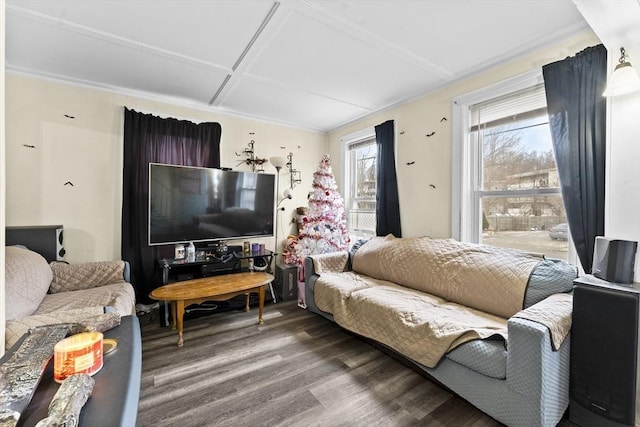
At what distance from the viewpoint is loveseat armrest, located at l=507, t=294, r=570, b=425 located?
4.43 feet

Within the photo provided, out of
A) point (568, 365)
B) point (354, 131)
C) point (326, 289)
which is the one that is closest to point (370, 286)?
point (326, 289)

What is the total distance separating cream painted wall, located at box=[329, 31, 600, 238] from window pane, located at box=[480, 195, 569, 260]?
37cm

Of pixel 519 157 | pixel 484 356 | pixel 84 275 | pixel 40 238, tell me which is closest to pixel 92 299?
pixel 84 275

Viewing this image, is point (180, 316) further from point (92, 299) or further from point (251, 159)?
point (251, 159)

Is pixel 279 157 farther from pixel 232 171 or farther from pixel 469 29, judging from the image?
pixel 469 29

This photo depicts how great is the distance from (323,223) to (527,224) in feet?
7.14

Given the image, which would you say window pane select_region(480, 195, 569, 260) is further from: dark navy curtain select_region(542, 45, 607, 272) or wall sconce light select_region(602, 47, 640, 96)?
wall sconce light select_region(602, 47, 640, 96)

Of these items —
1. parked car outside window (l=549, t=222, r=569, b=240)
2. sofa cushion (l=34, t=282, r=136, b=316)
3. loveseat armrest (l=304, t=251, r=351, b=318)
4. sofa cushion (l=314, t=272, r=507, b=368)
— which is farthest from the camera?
loveseat armrest (l=304, t=251, r=351, b=318)

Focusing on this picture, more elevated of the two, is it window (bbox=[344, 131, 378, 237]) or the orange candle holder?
window (bbox=[344, 131, 378, 237])

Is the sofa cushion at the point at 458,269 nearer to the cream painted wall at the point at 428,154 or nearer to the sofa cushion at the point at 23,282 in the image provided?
the cream painted wall at the point at 428,154

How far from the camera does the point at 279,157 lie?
375 cm

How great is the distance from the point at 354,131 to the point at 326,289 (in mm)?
2421

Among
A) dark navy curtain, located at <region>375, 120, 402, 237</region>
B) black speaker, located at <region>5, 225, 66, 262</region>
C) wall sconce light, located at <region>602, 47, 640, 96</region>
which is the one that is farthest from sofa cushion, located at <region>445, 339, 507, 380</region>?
black speaker, located at <region>5, 225, 66, 262</region>

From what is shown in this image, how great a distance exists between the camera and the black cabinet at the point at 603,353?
1.33 metres
